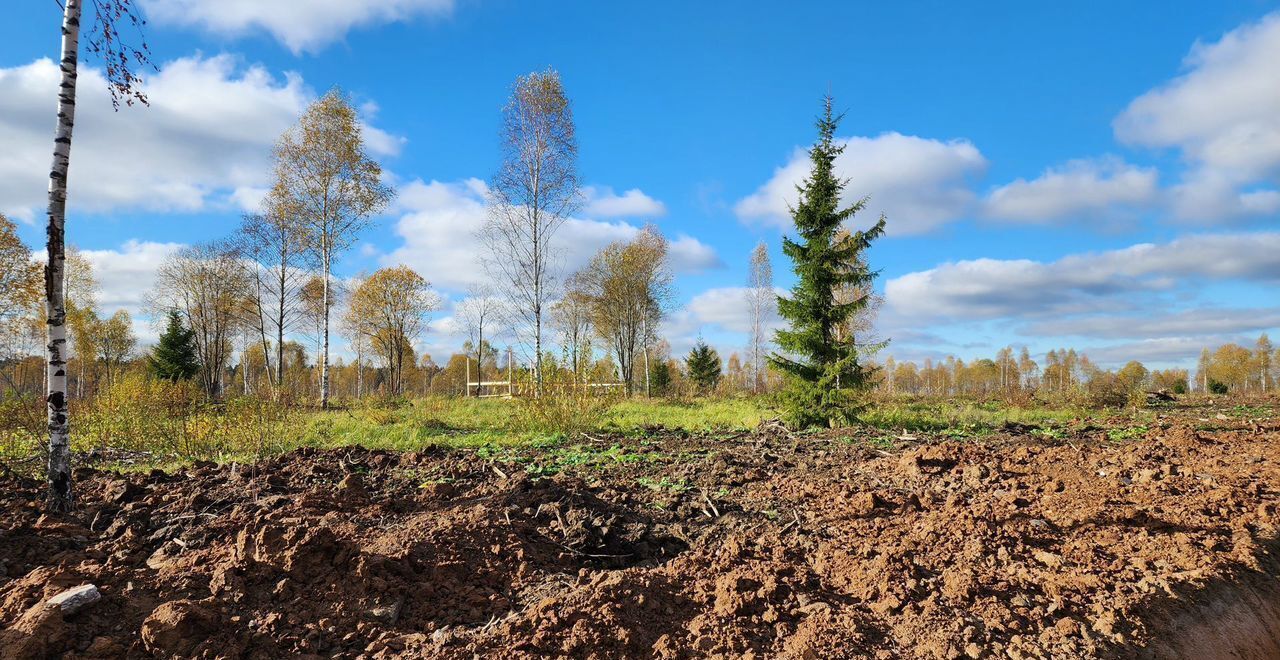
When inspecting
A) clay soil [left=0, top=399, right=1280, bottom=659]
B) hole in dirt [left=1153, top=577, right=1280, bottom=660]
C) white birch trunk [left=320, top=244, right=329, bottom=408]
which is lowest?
hole in dirt [left=1153, top=577, right=1280, bottom=660]

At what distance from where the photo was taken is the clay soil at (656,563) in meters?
3.15

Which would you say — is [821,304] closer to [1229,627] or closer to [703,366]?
[1229,627]

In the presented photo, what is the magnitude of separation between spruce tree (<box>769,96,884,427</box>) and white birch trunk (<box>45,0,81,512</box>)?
431 inches

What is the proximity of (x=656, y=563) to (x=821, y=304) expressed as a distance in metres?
9.61

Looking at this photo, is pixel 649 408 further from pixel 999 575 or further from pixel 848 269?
pixel 999 575

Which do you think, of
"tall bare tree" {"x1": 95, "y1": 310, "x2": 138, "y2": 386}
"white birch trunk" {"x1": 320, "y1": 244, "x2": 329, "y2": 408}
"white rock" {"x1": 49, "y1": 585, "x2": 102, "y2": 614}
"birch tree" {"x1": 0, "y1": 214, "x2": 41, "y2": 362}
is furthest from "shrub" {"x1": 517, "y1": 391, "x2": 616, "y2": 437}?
"tall bare tree" {"x1": 95, "y1": 310, "x2": 138, "y2": 386}

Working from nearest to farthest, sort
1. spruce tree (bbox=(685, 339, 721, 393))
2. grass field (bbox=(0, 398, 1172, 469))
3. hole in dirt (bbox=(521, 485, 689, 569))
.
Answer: hole in dirt (bbox=(521, 485, 689, 569))
grass field (bbox=(0, 398, 1172, 469))
spruce tree (bbox=(685, 339, 721, 393))

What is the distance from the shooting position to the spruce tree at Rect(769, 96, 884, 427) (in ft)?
41.1

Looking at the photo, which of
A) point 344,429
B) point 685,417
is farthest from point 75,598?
point 685,417

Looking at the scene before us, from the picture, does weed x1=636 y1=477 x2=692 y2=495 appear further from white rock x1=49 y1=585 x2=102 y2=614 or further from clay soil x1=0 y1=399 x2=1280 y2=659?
white rock x1=49 y1=585 x2=102 y2=614

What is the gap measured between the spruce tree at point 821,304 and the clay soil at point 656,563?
5.74 metres

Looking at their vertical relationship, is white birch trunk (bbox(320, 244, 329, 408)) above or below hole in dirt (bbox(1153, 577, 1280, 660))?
above

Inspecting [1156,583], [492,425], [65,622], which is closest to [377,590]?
[65,622]

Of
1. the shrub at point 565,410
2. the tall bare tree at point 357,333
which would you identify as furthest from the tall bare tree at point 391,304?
the shrub at point 565,410
